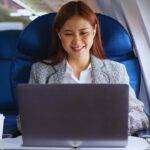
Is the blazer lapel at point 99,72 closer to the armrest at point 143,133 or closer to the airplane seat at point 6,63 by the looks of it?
the armrest at point 143,133

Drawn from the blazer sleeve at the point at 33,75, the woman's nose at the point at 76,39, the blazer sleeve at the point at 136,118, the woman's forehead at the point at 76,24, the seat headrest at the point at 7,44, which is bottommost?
the blazer sleeve at the point at 136,118

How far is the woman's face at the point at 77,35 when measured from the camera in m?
2.04

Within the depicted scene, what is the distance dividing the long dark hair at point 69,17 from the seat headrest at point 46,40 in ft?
0.17

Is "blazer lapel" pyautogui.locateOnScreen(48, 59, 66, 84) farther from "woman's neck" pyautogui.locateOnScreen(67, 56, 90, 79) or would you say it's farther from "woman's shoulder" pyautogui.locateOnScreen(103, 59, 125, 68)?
"woman's shoulder" pyautogui.locateOnScreen(103, 59, 125, 68)

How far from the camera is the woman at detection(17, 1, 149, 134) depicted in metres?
2.05

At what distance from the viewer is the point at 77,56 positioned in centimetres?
212

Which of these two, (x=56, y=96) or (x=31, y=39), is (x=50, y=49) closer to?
(x=31, y=39)

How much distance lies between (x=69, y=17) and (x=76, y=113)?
0.82m

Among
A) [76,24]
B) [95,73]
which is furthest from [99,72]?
[76,24]

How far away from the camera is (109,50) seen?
221cm

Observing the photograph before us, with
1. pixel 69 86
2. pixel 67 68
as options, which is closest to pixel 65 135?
pixel 69 86

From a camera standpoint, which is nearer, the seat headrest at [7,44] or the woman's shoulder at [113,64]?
the woman's shoulder at [113,64]

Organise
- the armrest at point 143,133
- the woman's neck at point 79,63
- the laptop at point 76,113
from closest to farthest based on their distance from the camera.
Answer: the laptop at point 76,113, the armrest at point 143,133, the woman's neck at point 79,63

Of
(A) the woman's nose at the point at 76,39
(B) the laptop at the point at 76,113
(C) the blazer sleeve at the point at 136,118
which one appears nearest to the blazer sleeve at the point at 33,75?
(A) the woman's nose at the point at 76,39
